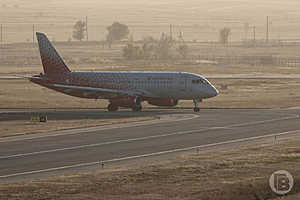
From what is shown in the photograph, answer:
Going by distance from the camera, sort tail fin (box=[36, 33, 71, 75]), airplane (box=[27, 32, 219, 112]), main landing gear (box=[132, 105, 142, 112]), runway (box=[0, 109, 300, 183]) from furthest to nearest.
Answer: tail fin (box=[36, 33, 71, 75]) → main landing gear (box=[132, 105, 142, 112]) → airplane (box=[27, 32, 219, 112]) → runway (box=[0, 109, 300, 183])

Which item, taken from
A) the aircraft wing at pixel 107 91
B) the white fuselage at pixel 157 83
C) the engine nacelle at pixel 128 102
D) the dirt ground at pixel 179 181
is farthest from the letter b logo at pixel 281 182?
the aircraft wing at pixel 107 91

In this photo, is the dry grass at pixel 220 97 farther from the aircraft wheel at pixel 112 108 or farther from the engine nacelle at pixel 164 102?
the engine nacelle at pixel 164 102

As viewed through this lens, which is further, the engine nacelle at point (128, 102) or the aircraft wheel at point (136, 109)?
the aircraft wheel at point (136, 109)

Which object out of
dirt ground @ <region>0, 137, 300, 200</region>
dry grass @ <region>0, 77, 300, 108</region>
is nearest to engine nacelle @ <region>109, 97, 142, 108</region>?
dry grass @ <region>0, 77, 300, 108</region>

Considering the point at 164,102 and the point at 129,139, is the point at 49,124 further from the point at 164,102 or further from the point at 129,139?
the point at 164,102

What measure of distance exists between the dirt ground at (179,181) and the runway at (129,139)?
3.29 m

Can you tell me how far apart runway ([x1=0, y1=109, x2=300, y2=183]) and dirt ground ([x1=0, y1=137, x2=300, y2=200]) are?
10.8ft

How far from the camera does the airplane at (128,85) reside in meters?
73.3

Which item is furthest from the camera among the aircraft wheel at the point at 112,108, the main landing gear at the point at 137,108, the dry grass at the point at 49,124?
the aircraft wheel at the point at 112,108

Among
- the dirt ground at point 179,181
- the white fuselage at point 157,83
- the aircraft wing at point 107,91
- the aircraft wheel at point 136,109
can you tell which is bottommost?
the aircraft wheel at point 136,109

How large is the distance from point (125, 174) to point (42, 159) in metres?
8.38

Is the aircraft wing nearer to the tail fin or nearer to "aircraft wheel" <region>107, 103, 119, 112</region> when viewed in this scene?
"aircraft wheel" <region>107, 103, 119, 112</region>

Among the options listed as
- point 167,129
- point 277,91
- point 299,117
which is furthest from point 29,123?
point 277,91

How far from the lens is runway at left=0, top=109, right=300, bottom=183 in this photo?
1700 inches
